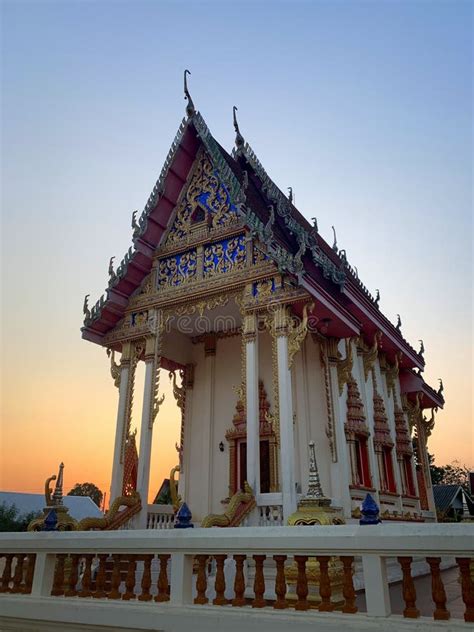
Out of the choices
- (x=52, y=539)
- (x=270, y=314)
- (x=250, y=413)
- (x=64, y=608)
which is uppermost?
(x=270, y=314)

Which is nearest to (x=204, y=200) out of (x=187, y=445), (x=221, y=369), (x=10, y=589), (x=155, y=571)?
(x=221, y=369)

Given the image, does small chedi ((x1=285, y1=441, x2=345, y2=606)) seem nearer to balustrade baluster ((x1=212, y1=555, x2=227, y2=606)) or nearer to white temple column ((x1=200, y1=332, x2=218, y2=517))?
balustrade baluster ((x1=212, y1=555, x2=227, y2=606))

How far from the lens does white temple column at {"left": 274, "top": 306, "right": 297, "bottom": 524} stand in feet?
19.2

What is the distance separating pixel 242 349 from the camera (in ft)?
23.5

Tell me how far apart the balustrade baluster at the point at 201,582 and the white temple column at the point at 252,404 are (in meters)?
3.00

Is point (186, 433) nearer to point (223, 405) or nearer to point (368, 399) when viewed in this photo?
point (223, 405)

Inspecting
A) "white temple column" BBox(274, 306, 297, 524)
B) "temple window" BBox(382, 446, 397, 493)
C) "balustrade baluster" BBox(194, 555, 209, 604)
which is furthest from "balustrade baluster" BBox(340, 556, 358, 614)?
"temple window" BBox(382, 446, 397, 493)

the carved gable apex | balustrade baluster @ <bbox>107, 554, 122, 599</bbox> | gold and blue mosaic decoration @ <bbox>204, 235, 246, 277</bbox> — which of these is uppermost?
the carved gable apex

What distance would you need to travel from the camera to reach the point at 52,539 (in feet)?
12.0

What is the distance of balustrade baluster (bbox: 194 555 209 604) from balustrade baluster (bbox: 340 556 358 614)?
2.87ft

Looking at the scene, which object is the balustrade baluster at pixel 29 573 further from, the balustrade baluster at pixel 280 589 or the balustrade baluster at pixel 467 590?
the balustrade baluster at pixel 467 590

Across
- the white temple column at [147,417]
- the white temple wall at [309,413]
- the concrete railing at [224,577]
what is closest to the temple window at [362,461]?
the white temple wall at [309,413]

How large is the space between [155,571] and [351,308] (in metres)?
4.74

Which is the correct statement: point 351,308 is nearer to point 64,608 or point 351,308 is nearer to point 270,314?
point 270,314
